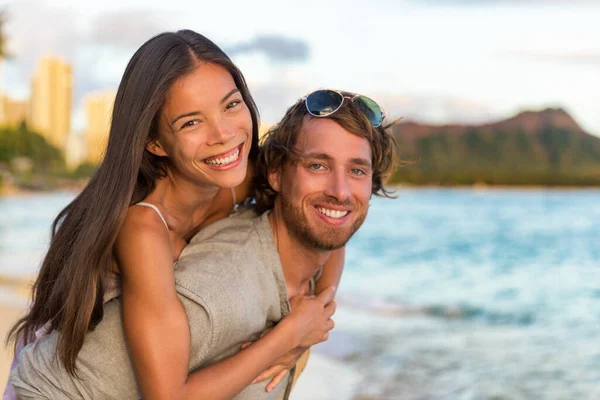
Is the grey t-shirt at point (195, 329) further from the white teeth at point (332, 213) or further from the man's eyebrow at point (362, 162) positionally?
the man's eyebrow at point (362, 162)

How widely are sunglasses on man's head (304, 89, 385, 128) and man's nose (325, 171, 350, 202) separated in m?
0.29

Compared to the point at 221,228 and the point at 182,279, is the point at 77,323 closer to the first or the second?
the point at 182,279

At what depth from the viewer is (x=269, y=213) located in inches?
135

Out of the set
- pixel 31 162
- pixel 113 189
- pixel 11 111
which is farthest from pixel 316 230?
pixel 11 111

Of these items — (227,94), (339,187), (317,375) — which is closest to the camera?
(227,94)

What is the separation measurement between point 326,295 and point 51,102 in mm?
70104

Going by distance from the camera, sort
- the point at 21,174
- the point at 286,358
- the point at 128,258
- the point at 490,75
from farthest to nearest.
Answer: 1. the point at 490,75
2. the point at 21,174
3. the point at 286,358
4. the point at 128,258

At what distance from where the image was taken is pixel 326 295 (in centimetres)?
341

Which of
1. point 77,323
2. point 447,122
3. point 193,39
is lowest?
point 77,323

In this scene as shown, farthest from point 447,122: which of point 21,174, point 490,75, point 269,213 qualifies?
point 269,213

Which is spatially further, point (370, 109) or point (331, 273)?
point (331, 273)

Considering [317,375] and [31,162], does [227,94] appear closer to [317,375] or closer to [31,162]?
[317,375]

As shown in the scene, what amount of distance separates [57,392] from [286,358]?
0.97 m

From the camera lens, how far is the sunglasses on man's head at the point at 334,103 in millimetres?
3303
